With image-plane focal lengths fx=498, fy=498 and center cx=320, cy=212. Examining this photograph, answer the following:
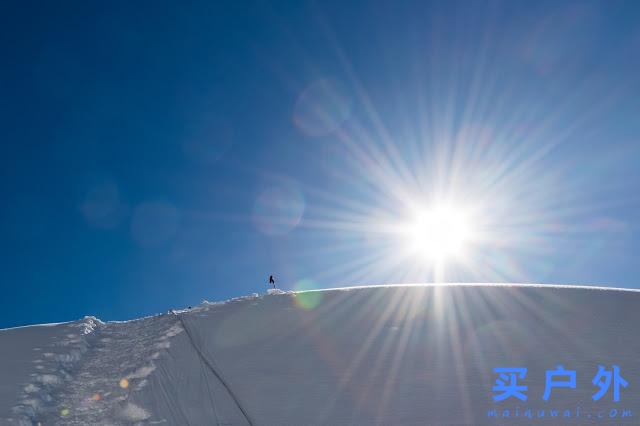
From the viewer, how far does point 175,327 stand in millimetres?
12312

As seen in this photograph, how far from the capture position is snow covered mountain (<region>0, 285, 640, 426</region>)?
330 inches

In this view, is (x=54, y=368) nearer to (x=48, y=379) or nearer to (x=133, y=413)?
(x=48, y=379)

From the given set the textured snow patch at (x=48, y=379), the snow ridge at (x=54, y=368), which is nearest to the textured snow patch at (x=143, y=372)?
the snow ridge at (x=54, y=368)

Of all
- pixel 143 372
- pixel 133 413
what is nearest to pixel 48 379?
pixel 143 372

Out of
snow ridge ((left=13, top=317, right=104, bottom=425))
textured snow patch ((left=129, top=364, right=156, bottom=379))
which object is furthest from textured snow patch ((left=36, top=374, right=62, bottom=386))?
textured snow patch ((left=129, top=364, right=156, bottom=379))

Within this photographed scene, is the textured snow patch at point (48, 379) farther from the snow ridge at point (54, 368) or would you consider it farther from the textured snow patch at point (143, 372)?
the textured snow patch at point (143, 372)

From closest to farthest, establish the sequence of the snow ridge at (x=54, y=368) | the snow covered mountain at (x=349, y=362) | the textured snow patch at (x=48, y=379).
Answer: the snow covered mountain at (x=349, y=362)
the snow ridge at (x=54, y=368)
the textured snow patch at (x=48, y=379)

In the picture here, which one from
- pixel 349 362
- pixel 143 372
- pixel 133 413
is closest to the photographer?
pixel 133 413

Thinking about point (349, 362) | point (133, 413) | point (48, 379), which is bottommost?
point (133, 413)

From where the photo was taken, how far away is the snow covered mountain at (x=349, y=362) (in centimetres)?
839

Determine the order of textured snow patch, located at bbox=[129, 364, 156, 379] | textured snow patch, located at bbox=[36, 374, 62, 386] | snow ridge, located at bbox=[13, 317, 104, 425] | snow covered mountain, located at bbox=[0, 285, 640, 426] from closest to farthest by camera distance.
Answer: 1. snow covered mountain, located at bbox=[0, 285, 640, 426]
2. snow ridge, located at bbox=[13, 317, 104, 425]
3. textured snow patch, located at bbox=[129, 364, 156, 379]
4. textured snow patch, located at bbox=[36, 374, 62, 386]

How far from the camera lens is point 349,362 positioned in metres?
10.0

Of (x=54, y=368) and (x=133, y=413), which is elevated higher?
(x=54, y=368)

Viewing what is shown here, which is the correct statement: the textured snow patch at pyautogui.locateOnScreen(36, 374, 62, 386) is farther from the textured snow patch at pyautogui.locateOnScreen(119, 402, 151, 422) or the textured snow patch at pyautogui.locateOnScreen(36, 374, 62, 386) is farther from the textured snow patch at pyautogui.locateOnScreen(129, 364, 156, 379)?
the textured snow patch at pyautogui.locateOnScreen(119, 402, 151, 422)
